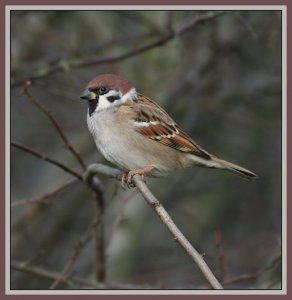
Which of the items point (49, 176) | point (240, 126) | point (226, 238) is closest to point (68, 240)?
point (49, 176)

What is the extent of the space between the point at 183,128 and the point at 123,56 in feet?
4.56

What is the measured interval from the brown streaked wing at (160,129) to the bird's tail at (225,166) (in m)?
0.04

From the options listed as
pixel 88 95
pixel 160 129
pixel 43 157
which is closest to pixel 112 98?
pixel 88 95

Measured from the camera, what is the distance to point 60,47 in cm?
643

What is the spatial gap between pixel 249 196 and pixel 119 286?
2.48 meters

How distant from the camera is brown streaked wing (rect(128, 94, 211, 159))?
468 centimetres

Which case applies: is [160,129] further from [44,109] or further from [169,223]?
[169,223]

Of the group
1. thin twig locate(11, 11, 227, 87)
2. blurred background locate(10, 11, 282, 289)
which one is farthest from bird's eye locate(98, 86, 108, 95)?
blurred background locate(10, 11, 282, 289)

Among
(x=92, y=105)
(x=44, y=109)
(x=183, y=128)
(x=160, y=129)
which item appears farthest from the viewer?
(x=183, y=128)

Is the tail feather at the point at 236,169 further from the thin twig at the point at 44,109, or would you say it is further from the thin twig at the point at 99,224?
the thin twig at the point at 44,109

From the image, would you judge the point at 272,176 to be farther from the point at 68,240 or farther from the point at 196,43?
the point at 68,240

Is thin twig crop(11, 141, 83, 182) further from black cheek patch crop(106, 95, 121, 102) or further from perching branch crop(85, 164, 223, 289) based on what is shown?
black cheek patch crop(106, 95, 121, 102)

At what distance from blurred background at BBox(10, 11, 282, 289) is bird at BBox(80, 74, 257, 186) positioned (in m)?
1.26

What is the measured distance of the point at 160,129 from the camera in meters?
4.75
